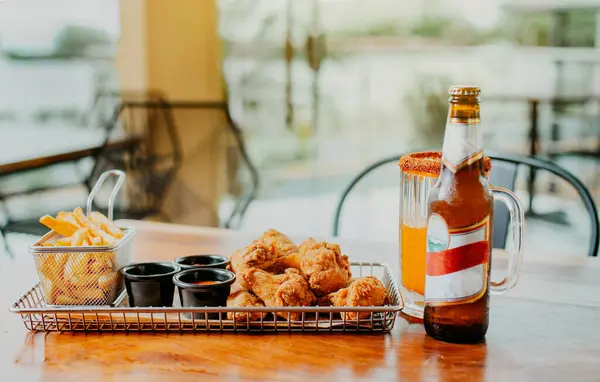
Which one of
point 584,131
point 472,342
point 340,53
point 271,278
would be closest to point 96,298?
point 271,278

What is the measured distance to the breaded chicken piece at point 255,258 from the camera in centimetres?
107

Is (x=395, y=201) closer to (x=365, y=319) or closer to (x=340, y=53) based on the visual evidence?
(x=340, y=53)

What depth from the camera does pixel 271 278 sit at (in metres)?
1.04

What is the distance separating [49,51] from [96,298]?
3.17 metres

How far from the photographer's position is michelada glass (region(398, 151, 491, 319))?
3.47 feet

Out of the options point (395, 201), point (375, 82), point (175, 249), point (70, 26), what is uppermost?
point (70, 26)

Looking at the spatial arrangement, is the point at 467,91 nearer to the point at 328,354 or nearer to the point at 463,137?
the point at 463,137

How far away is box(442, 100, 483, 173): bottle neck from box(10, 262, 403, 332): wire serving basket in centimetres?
23

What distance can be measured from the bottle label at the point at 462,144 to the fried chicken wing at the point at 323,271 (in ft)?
0.78

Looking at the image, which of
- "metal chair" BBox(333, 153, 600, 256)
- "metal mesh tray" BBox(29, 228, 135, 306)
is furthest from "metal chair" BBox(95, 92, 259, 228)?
"metal mesh tray" BBox(29, 228, 135, 306)

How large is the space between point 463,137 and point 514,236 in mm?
184

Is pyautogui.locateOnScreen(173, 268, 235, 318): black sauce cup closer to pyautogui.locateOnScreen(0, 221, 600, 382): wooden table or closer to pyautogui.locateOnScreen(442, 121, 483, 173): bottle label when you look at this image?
pyautogui.locateOnScreen(0, 221, 600, 382): wooden table

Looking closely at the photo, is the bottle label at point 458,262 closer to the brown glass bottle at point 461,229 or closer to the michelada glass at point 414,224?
the brown glass bottle at point 461,229

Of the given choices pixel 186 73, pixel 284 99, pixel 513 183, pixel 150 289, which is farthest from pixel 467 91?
pixel 186 73
